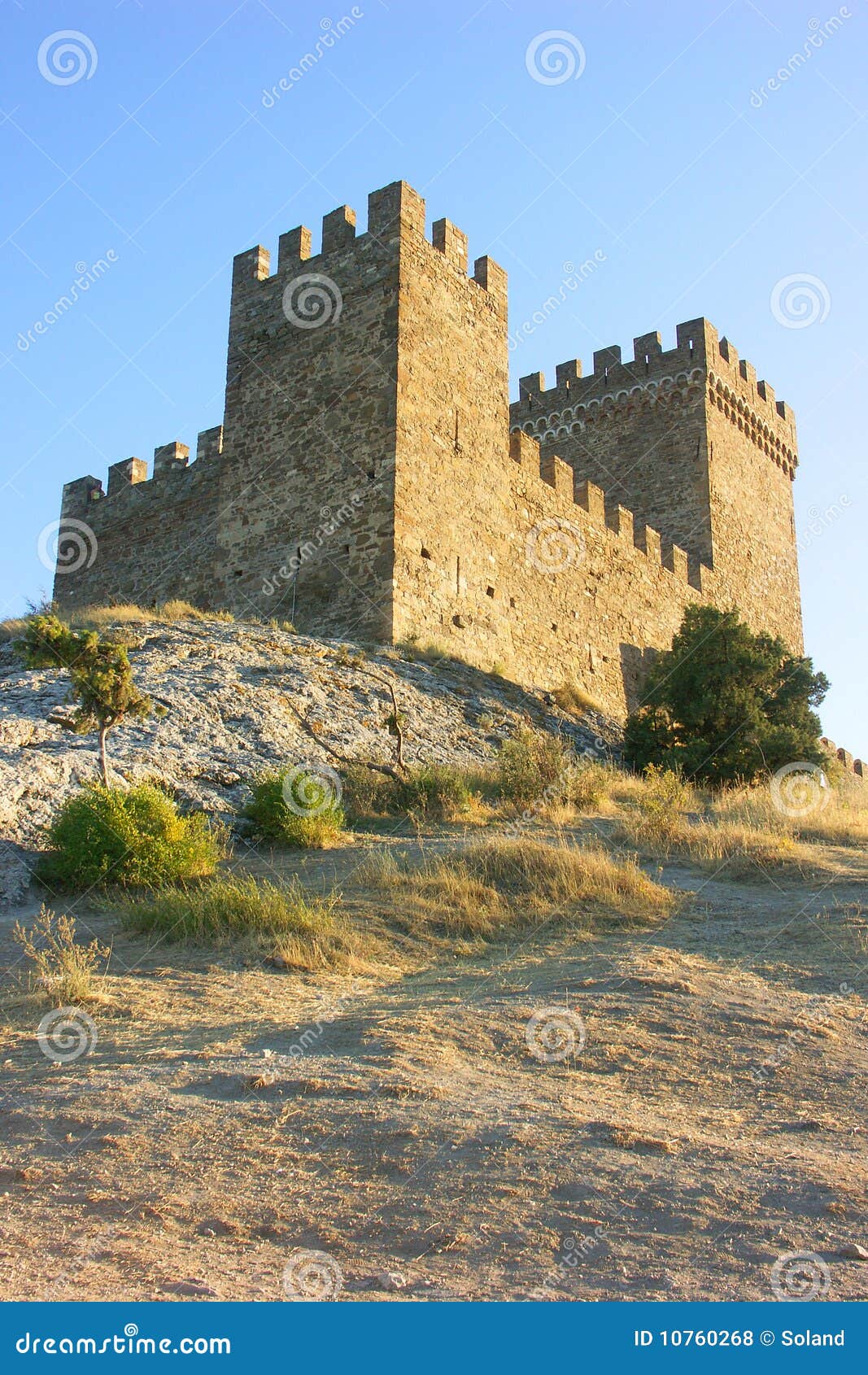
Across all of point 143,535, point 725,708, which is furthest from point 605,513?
point 143,535

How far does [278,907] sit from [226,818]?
8.94 ft

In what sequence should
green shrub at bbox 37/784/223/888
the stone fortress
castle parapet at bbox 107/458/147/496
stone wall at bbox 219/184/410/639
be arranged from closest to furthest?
green shrub at bbox 37/784/223/888 < stone wall at bbox 219/184/410/639 < the stone fortress < castle parapet at bbox 107/458/147/496

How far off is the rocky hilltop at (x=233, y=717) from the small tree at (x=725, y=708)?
1.27 meters

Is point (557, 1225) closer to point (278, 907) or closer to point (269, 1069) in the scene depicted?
point (269, 1069)

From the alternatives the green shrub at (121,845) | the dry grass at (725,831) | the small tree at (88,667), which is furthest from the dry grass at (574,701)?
the green shrub at (121,845)

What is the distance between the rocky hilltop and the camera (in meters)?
9.60

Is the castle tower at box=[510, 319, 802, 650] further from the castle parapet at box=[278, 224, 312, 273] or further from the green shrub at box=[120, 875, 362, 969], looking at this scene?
the green shrub at box=[120, 875, 362, 969]

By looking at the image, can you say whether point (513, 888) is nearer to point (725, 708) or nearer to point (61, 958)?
point (61, 958)

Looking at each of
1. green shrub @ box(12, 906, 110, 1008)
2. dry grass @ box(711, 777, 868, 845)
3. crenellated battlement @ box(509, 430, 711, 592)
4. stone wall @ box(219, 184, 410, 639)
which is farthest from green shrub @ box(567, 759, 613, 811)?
crenellated battlement @ box(509, 430, 711, 592)

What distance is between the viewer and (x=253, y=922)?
7539 millimetres

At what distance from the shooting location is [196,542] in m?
18.2

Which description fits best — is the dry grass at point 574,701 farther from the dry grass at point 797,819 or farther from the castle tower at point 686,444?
the castle tower at point 686,444

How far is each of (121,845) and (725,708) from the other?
9.95 m

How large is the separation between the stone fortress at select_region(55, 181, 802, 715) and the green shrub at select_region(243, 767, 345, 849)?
4297 mm
